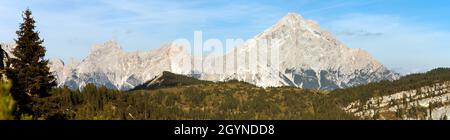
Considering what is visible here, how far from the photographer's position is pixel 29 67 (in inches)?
3696

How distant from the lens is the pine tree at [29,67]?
307 feet

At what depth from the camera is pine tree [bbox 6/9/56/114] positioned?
9344 cm

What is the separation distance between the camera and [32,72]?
307 ft
